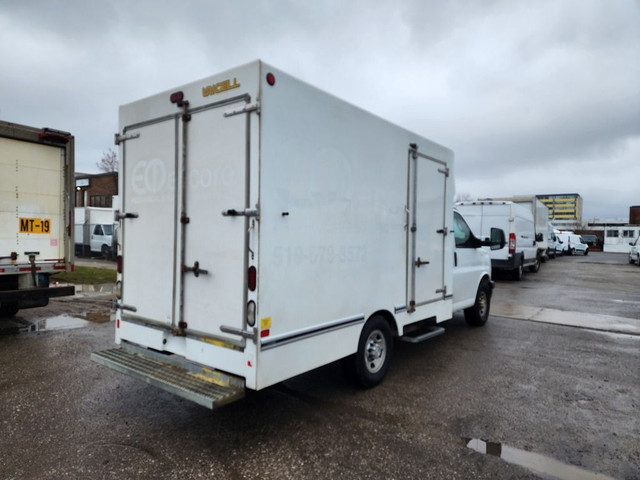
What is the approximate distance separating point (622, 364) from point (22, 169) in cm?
940

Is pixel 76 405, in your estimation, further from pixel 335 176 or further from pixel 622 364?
pixel 622 364

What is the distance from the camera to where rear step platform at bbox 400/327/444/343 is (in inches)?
199

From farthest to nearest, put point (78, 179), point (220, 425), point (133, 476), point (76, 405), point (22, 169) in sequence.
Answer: point (78, 179) < point (22, 169) < point (76, 405) < point (220, 425) < point (133, 476)

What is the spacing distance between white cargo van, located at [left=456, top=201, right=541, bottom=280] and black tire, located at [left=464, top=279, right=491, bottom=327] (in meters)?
6.32

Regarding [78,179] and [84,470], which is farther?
[78,179]

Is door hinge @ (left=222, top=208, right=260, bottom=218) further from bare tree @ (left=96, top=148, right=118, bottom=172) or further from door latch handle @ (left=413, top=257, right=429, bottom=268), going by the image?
bare tree @ (left=96, top=148, right=118, bottom=172)

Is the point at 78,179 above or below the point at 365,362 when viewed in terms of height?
above

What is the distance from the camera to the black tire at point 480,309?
763 cm

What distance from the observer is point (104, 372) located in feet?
16.5

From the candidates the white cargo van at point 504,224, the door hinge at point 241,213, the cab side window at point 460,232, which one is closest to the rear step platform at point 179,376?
the door hinge at point 241,213

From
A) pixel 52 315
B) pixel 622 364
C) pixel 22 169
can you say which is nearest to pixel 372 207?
pixel 622 364

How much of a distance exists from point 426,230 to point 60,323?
6.64 meters

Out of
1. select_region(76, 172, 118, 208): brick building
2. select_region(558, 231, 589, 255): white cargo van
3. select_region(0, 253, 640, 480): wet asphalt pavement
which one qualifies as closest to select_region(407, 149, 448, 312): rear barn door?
select_region(0, 253, 640, 480): wet asphalt pavement

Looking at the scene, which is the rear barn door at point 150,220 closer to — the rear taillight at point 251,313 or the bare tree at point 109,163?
the rear taillight at point 251,313
